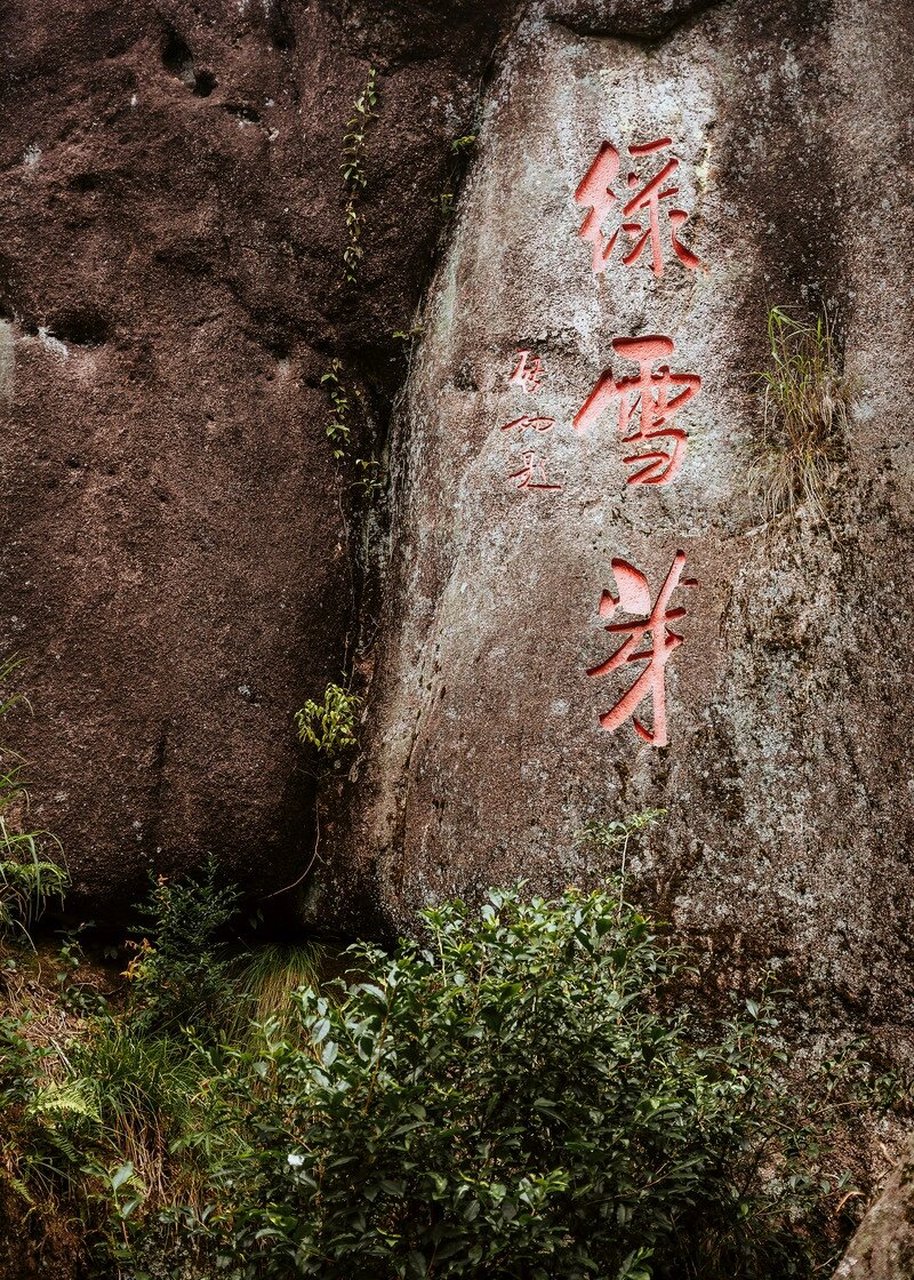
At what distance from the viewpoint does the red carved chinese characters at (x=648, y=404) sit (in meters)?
4.67

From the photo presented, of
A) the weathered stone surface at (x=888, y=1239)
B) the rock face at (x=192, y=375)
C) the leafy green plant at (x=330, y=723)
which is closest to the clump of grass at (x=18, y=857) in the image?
the rock face at (x=192, y=375)

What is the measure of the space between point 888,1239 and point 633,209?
407 cm

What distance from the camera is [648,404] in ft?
15.7

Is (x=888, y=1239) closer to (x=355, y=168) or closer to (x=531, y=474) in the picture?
(x=531, y=474)

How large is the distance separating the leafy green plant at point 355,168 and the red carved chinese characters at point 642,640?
2.23 metres

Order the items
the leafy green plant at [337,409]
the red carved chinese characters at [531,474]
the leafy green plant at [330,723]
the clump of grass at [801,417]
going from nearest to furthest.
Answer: the clump of grass at [801,417] → the red carved chinese characters at [531,474] → the leafy green plant at [330,723] → the leafy green plant at [337,409]

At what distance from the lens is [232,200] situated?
18.5 ft

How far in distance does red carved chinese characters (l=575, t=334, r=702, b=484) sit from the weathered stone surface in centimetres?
272

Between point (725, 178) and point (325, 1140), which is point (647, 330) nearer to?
point (725, 178)

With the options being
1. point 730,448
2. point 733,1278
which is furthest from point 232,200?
point 733,1278

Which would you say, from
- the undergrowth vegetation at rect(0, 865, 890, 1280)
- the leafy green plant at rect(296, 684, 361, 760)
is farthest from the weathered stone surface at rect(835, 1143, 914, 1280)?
the leafy green plant at rect(296, 684, 361, 760)

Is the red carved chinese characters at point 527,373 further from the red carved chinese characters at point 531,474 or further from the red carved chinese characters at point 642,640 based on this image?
the red carved chinese characters at point 642,640

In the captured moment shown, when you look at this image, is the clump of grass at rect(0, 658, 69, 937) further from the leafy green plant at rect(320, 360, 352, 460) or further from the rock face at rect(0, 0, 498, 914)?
the leafy green plant at rect(320, 360, 352, 460)

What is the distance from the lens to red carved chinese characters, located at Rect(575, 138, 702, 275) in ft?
16.3
